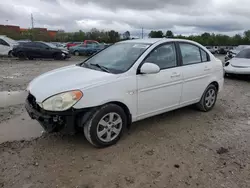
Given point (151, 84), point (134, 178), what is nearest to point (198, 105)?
point (151, 84)

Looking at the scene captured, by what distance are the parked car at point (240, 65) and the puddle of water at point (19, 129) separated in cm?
826

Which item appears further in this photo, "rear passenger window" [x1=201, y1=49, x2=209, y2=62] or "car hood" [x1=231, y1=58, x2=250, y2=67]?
A: "car hood" [x1=231, y1=58, x2=250, y2=67]

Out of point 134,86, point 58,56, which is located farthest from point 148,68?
point 58,56

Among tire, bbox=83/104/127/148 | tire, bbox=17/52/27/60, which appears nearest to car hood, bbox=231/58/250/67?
tire, bbox=83/104/127/148

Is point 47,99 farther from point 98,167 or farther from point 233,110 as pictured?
point 233,110

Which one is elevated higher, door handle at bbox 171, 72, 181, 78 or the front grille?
door handle at bbox 171, 72, 181, 78

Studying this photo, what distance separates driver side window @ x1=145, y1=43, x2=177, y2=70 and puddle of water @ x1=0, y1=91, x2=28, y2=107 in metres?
3.58

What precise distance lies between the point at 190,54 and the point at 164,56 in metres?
0.82

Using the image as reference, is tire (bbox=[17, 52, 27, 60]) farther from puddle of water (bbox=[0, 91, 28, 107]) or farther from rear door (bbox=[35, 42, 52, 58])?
puddle of water (bbox=[0, 91, 28, 107])

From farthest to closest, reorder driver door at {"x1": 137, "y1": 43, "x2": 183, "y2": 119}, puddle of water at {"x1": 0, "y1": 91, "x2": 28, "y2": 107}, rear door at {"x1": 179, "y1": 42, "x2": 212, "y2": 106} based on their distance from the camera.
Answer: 1. puddle of water at {"x1": 0, "y1": 91, "x2": 28, "y2": 107}
2. rear door at {"x1": 179, "y1": 42, "x2": 212, "y2": 106}
3. driver door at {"x1": 137, "y1": 43, "x2": 183, "y2": 119}

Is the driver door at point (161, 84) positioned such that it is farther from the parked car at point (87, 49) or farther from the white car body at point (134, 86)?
the parked car at point (87, 49)

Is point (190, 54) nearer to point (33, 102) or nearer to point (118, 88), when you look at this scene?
point (118, 88)

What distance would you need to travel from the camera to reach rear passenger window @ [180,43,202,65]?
4.77 metres

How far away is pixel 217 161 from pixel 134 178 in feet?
4.01
